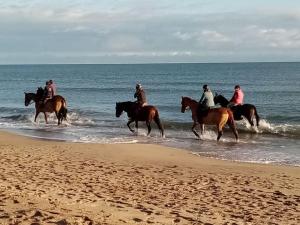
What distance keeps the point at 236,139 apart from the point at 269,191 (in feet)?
33.5

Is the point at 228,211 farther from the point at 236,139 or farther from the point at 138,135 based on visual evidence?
the point at 138,135

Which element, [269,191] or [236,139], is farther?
[236,139]

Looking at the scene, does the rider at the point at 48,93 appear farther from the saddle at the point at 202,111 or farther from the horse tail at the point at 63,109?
the saddle at the point at 202,111

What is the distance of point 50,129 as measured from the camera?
24641 millimetres

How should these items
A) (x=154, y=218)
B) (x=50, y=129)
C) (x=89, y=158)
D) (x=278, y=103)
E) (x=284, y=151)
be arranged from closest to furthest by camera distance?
(x=154, y=218)
(x=89, y=158)
(x=284, y=151)
(x=50, y=129)
(x=278, y=103)

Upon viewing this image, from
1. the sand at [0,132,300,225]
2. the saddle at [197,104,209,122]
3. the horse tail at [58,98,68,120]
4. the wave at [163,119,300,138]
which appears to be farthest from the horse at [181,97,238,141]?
the horse tail at [58,98,68,120]

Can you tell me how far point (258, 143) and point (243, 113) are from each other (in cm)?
278

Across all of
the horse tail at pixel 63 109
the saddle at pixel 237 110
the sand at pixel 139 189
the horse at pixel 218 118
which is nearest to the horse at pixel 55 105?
the horse tail at pixel 63 109

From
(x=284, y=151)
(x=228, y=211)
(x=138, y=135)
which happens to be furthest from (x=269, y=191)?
(x=138, y=135)

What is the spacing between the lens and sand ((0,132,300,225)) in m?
8.17

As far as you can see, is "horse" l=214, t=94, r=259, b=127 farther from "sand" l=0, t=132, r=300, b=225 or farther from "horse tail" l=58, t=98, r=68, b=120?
"horse tail" l=58, t=98, r=68, b=120

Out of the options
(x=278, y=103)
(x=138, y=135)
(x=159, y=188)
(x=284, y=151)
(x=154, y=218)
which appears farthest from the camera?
(x=278, y=103)

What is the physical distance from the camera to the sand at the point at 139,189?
817 cm

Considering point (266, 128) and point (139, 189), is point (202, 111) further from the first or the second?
point (139, 189)
